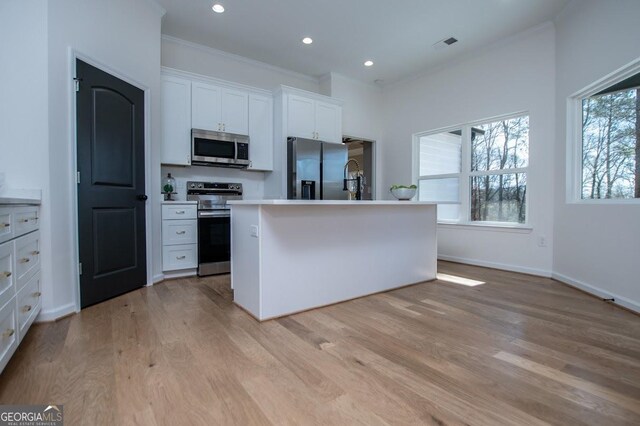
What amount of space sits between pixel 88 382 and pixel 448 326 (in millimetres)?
2172

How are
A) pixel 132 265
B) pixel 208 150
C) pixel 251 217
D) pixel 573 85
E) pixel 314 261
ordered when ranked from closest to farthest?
pixel 251 217, pixel 314 261, pixel 132 265, pixel 573 85, pixel 208 150

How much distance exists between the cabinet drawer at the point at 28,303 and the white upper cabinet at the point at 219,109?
7.97 feet

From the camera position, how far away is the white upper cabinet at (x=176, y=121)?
12.1ft

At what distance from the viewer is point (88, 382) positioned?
1.50 metres

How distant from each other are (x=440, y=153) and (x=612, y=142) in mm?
2264

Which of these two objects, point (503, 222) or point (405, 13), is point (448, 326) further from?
point (405, 13)

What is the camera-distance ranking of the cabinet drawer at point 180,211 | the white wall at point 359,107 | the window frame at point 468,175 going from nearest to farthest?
the cabinet drawer at point 180,211 → the window frame at point 468,175 → the white wall at point 359,107

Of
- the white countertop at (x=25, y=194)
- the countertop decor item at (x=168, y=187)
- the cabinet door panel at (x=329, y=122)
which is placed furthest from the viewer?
the cabinet door panel at (x=329, y=122)

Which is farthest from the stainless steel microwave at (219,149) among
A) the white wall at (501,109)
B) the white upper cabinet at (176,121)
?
the white wall at (501,109)

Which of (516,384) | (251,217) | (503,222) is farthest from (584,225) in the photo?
(251,217)

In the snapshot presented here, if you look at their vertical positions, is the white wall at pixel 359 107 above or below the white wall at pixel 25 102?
above

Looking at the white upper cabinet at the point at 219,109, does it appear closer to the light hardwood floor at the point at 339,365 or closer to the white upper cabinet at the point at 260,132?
the white upper cabinet at the point at 260,132

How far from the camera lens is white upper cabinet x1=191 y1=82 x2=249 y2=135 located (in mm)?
3908

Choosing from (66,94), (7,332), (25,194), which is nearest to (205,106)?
(66,94)
